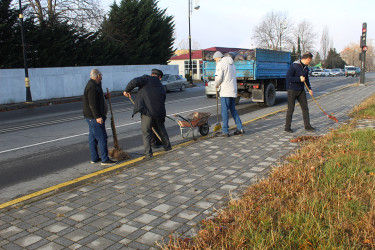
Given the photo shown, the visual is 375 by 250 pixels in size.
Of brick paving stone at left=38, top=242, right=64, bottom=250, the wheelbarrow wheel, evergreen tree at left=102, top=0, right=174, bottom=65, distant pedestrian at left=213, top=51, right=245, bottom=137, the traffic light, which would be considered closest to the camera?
brick paving stone at left=38, top=242, right=64, bottom=250

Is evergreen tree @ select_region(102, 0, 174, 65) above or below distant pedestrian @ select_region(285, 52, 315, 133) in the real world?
above

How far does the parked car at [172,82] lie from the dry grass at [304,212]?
2097 cm

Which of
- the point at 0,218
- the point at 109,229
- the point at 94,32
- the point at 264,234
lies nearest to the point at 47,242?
the point at 109,229

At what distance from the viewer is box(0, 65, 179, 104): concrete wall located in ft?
63.9

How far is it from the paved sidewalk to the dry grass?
1.02ft

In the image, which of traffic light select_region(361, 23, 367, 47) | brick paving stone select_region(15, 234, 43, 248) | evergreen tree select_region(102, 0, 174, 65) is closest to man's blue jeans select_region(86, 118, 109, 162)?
brick paving stone select_region(15, 234, 43, 248)

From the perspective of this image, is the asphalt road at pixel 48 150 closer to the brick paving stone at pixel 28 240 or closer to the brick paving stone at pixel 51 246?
the brick paving stone at pixel 28 240

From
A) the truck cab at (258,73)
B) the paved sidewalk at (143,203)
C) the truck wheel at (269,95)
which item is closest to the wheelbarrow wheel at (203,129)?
the paved sidewalk at (143,203)

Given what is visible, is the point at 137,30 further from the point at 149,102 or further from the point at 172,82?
the point at 149,102

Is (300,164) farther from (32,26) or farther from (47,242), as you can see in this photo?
(32,26)

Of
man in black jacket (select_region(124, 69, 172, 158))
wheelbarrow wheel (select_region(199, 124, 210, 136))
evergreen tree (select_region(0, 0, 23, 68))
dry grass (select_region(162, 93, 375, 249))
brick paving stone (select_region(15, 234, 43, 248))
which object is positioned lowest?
brick paving stone (select_region(15, 234, 43, 248))

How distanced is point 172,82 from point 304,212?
75.8 ft

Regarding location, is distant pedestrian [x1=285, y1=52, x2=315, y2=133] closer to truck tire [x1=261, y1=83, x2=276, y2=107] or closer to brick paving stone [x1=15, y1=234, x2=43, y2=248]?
truck tire [x1=261, y1=83, x2=276, y2=107]

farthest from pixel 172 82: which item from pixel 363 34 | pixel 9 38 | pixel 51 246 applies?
pixel 51 246
